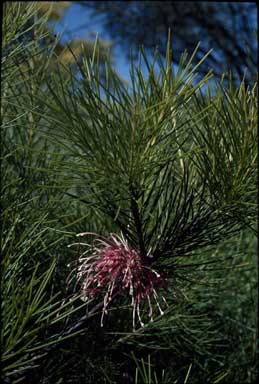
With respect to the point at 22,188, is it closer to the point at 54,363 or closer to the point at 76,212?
the point at 76,212

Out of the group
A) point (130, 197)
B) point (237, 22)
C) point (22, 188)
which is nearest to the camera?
point (130, 197)

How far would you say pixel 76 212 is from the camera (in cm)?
71

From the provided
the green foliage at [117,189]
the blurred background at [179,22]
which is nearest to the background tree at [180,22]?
the blurred background at [179,22]

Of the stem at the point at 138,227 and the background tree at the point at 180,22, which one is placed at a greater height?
the background tree at the point at 180,22

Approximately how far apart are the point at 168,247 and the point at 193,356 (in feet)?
0.76

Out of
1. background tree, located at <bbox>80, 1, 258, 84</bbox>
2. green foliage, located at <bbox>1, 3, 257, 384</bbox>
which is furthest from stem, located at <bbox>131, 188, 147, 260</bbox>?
background tree, located at <bbox>80, 1, 258, 84</bbox>

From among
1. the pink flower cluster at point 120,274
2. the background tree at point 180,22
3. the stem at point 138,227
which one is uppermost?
the background tree at point 180,22

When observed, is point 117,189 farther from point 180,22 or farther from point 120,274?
point 180,22

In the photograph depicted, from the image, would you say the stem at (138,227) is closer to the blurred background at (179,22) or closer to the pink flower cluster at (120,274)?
the pink flower cluster at (120,274)

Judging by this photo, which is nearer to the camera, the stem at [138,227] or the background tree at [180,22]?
the stem at [138,227]

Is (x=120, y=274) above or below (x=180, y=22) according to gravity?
below

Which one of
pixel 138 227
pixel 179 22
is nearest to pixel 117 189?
pixel 138 227

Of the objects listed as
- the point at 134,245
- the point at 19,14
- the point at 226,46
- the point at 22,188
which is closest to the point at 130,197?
the point at 134,245

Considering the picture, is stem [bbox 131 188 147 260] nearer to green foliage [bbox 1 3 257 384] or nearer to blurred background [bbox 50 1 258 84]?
green foliage [bbox 1 3 257 384]
